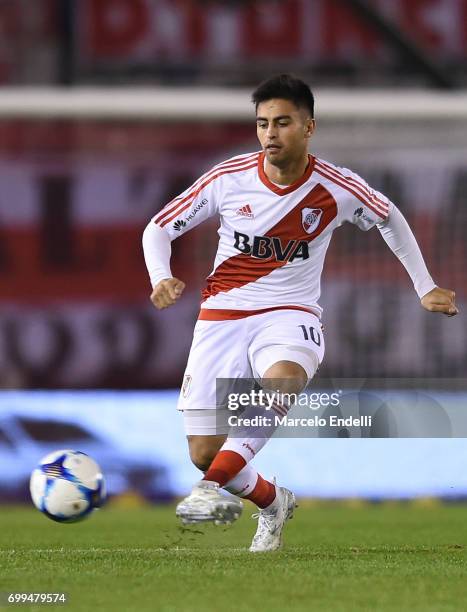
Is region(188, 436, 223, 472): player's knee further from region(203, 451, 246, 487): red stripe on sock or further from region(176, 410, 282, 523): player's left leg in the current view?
region(203, 451, 246, 487): red stripe on sock

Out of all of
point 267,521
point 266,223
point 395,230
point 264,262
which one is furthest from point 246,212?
point 267,521

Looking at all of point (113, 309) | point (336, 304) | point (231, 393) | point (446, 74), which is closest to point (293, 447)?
point (336, 304)

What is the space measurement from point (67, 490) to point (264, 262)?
1.21 m

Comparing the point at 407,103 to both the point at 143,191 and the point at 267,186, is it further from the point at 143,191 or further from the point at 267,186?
the point at 267,186

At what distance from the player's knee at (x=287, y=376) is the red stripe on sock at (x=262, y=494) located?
1.49 ft

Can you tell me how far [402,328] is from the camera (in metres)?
10.9

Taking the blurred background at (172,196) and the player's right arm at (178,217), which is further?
the blurred background at (172,196)

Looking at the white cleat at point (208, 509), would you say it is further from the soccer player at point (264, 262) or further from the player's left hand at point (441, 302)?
the player's left hand at point (441, 302)

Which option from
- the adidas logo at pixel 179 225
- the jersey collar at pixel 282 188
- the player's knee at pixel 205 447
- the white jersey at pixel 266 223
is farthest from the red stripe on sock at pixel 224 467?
the jersey collar at pixel 282 188

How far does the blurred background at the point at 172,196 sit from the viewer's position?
10.5m

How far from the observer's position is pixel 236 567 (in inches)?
202

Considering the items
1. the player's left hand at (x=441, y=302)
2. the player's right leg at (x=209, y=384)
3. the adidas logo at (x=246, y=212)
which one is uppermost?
the adidas logo at (x=246, y=212)

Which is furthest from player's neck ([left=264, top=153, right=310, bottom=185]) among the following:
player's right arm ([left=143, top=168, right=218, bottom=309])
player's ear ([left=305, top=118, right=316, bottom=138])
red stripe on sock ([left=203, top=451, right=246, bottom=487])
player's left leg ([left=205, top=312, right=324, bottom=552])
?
red stripe on sock ([left=203, top=451, right=246, bottom=487])

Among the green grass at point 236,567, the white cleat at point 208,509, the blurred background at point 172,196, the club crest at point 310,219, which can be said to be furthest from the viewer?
the blurred background at point 172,196
